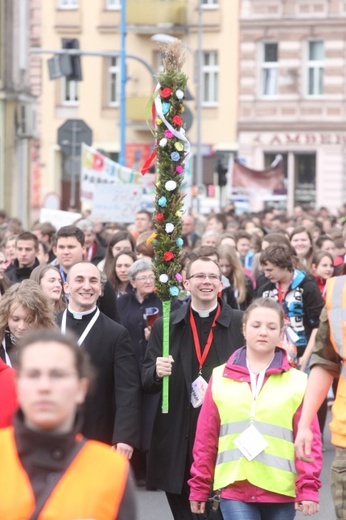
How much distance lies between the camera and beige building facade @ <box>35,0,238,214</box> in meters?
54.5

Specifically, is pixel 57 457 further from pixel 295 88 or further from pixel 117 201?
pixel 295 88

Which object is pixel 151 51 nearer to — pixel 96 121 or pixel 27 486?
pixel 96 121

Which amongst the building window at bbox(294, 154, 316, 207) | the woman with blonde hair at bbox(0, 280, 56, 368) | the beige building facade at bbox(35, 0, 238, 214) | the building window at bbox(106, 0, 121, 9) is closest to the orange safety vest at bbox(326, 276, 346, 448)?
the woman with blonde hair at bbox(0, 280, 56, 368)

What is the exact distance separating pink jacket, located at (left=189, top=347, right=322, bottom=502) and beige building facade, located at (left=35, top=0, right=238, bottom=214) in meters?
46.3

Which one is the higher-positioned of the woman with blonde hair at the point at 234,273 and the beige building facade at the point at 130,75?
the beige building facade at the point at 130,75

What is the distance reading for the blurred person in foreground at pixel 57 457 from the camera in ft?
13.2

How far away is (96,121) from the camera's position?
55.6m

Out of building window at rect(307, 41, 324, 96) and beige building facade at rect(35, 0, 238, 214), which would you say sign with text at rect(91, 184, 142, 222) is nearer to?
beige building facade at rect(35, 0, 238, 214)

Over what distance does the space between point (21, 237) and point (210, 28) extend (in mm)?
41588

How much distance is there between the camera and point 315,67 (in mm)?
54094

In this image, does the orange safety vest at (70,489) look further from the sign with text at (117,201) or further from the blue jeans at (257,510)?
the sign with text at (117,201)

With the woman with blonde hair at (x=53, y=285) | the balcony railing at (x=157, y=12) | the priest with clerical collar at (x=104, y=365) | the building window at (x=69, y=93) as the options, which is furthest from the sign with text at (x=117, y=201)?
the building window at (x=69, y=93)

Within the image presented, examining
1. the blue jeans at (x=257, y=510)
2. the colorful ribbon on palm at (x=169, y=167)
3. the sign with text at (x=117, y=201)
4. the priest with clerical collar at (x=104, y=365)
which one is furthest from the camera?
the sign with text at (x=117, y=201)

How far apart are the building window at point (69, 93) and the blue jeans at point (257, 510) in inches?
1945
